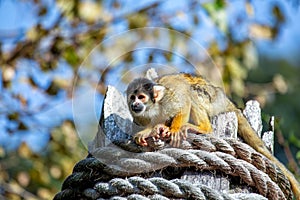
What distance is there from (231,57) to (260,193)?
8.27ft

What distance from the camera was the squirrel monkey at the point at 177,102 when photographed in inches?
76.6

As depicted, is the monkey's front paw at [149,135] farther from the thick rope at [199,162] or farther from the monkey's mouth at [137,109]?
the monkey's mouth at [137,109]

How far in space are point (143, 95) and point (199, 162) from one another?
2.49 ft

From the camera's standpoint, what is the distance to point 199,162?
4.77 ft

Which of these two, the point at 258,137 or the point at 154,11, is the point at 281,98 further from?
the point at 258,137

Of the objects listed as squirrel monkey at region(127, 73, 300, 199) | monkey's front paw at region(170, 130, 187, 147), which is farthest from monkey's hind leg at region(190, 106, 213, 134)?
monkey's front paw at region(170, 130, 187, 147)

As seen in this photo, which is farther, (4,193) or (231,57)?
(231,57)

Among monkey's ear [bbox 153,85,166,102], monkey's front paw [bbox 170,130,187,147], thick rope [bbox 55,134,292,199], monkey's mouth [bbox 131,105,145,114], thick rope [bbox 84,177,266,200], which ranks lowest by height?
thick rope [bbox 84,177,266,200]

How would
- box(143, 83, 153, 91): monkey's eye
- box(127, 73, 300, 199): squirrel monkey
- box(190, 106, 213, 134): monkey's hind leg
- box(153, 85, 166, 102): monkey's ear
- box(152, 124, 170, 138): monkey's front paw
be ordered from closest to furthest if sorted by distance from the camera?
box(152, 124, 170, 138): monkey's front paw, box(190, 106, 213, 134): monkey's hind leg, box(127, 73, 300, 199): squirrel monkey, box(143, 83, 153, 91): monkey's eye, box(153, 85, 166, 102): monkey's ear

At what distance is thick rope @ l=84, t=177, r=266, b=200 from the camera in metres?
1.42

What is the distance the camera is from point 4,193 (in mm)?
3695

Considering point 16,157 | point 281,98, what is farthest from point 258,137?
point 281,98

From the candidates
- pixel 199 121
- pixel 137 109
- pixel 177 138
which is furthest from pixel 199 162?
pixel 137 109

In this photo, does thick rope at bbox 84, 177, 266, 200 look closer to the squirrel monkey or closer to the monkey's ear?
the squirrel monkey
